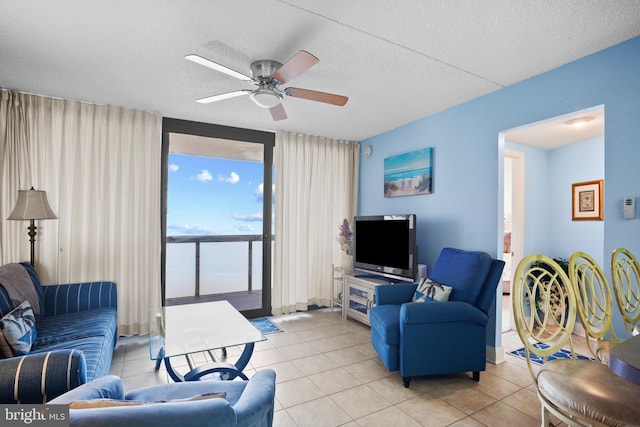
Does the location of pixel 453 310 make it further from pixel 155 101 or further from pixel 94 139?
pixel 94 139

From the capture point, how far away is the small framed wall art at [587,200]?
3510 millimetres

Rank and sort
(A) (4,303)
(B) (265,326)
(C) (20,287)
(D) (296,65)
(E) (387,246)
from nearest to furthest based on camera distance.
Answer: (D) (296,65) < (A) (4,303) < (C) (20,287) < (E) (387,246) < (B) (265,326)

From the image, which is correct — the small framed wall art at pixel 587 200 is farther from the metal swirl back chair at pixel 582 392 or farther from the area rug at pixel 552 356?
the metal swirl back chair at pixel 582 392

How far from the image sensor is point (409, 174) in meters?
3.94

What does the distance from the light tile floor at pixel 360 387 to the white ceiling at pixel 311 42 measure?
2.48m

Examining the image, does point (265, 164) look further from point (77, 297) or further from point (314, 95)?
point (77, 297)

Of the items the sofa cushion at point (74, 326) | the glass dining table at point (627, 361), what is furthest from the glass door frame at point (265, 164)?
the glass dining table at point (627, 361)

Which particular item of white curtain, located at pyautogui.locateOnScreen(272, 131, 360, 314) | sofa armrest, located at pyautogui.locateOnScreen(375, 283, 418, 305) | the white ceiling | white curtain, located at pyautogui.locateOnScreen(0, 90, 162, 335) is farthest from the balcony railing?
the white ceiling

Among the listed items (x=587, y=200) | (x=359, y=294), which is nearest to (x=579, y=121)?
(x=587, y=200)

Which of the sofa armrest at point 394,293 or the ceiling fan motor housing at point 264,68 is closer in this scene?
the ceiling fan motor housing at point 264,68

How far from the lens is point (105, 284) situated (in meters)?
3.07

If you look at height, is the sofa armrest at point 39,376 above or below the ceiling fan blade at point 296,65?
below

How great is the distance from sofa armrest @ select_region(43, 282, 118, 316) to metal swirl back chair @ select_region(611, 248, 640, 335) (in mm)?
3922

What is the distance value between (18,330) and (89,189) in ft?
6.19
